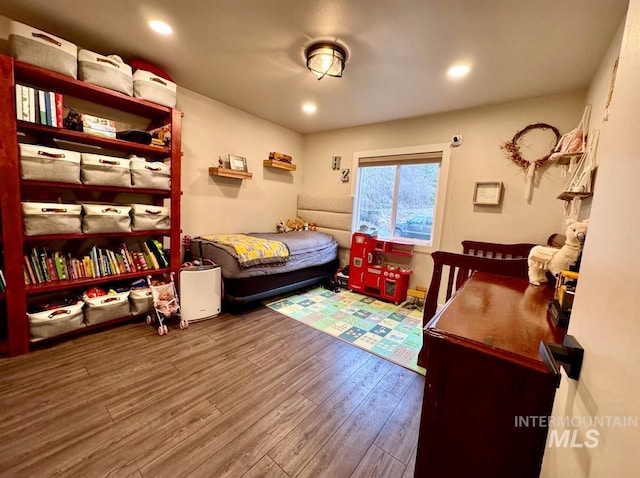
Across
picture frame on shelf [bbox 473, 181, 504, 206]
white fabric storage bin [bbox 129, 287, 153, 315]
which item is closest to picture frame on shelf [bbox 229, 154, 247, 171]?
white fabric storage bin [bbox 129, 287, 153, 315]

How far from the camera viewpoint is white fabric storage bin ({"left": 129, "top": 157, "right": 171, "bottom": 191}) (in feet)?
7.60

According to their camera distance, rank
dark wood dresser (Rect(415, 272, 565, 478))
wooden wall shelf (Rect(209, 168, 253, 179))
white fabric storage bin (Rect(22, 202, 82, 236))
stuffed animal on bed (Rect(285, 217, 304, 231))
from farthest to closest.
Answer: stuffed animal on bed (Rect(285, 217, 304, 231))
wooden wall shelf (Rect(209, 168, 253, 179))
white fabric storage bin (Rect(22, 202, 82, 236))
dark wood dresser (Rect(415, 272, 565, 478))

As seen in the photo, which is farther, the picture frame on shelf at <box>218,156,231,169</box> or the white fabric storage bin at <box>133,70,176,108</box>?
the picture frame on shelf at <box>218,156,231,169</box>

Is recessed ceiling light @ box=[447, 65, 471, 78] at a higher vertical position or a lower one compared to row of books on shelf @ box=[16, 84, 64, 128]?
higher

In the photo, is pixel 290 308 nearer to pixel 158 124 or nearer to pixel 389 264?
pixel 389 264

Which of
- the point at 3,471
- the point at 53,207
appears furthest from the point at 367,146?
the point at 3,471

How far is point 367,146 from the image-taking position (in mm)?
3832

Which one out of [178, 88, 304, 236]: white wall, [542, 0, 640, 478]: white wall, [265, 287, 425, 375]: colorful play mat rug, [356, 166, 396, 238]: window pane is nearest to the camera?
[542, 0, 640, 478]: white wall

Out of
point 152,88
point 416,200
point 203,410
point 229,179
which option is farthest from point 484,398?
point 229,179

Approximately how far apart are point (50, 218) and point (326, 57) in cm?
243

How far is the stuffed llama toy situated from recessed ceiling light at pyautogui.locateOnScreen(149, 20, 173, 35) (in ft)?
9.41

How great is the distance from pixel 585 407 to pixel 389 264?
131 inches

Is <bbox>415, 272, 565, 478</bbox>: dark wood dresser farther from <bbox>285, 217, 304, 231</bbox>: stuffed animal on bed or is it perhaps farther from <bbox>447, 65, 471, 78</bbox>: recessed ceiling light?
<bbox>285, 217, 304, 231</bbox>: stuffed animal on bed

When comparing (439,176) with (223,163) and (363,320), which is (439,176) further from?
(223,163)
